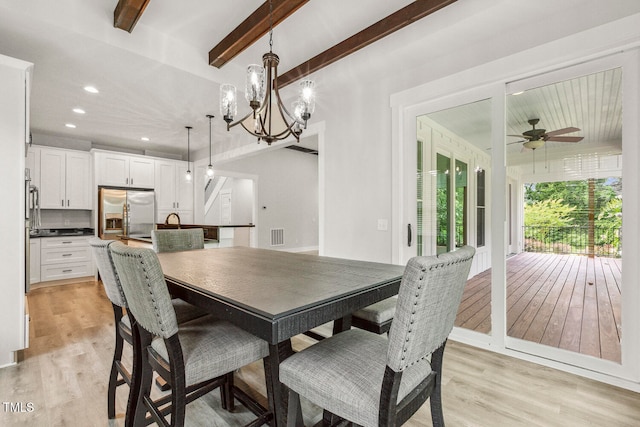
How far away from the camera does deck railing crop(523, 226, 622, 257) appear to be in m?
2.05

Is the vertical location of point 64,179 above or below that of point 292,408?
above

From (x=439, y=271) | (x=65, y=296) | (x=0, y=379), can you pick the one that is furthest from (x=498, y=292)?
(x=65, y=296)

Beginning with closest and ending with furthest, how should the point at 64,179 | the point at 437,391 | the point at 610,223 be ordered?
the point at 437,391 → the point at 610,223 → the point at 64,179

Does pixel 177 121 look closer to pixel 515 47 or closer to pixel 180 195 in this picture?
pixel 180 195

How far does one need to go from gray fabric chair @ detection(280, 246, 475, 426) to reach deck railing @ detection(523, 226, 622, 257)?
1702mm

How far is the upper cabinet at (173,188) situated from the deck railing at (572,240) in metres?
6.03

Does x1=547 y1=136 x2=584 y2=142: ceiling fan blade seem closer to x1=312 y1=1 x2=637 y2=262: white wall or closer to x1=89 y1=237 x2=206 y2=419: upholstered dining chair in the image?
x1=312 y1=1 x2=637 y2=262: white wall

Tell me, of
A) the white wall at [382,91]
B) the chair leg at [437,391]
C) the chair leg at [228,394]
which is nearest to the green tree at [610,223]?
the white wall at [382,91]

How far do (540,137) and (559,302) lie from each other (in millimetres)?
1385

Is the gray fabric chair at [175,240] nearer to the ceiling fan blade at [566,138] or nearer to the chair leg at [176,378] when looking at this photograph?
the chair leg at [176,378]

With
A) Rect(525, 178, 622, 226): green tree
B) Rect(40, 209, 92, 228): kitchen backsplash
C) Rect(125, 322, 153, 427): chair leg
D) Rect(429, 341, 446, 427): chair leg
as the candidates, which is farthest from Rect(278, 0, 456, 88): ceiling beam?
Rect(40, 209, 92, 228): kitchen backsplash

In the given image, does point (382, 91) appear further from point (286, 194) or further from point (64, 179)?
point (64, 179)

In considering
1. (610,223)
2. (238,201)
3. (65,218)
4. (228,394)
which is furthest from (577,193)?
(238,201)

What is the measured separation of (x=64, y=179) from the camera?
200 inches
